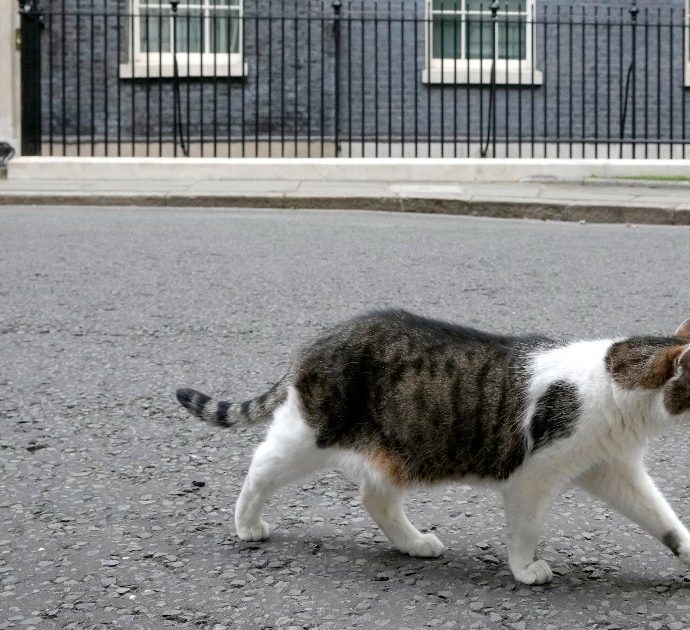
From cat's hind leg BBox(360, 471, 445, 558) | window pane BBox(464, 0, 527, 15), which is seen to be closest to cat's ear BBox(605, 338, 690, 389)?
cat's hind leg BBox(360, 471, 445, 558)

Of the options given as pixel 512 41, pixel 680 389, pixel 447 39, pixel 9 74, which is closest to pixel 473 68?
pixel 447 39

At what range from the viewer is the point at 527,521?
3.26m

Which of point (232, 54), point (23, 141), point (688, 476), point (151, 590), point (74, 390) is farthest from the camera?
point (232, 54)

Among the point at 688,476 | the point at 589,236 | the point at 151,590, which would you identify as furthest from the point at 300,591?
the point at 589,236

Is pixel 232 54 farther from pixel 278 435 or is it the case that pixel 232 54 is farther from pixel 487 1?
pixel 278 435

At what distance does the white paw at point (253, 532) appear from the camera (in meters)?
3.63

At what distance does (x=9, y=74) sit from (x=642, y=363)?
15592 millimetres

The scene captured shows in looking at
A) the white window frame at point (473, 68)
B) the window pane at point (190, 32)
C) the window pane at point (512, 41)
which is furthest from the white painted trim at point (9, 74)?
the window pane at point (512, 41)

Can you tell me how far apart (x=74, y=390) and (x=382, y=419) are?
2334 millimetres

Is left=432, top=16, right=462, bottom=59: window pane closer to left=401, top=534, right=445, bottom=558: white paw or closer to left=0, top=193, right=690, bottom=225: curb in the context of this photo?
left=0, top=193, right=690, bottom=225: curb

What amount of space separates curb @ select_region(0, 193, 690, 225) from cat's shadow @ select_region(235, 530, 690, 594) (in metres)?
9.54

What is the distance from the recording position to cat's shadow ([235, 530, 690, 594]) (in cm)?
330

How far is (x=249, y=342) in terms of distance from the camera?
643 centimetres

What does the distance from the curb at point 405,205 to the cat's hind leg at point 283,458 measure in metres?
9.67
